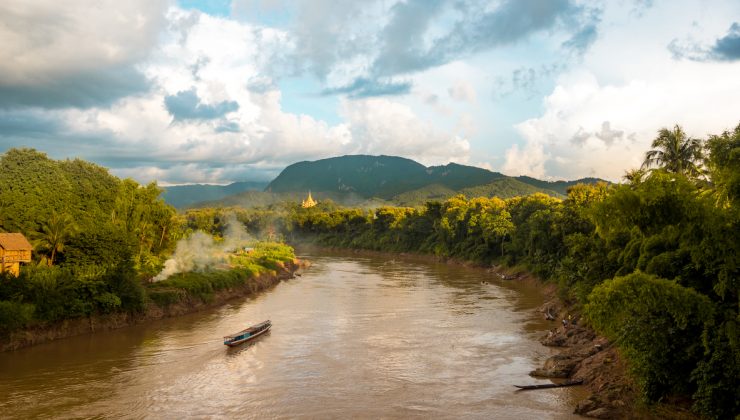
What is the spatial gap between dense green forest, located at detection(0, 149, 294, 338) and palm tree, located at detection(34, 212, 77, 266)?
0.07 meters

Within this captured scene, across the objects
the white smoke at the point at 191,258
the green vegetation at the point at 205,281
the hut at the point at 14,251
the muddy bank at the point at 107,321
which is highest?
the hut at the point at 14,251

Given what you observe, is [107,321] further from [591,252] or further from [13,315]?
[591,252]

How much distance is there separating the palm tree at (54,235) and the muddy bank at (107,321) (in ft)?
21.9

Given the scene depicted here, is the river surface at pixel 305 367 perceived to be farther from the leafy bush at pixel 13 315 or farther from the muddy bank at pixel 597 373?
the leafy bush at pixel 13 315

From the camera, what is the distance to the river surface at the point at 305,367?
26172 millimetres

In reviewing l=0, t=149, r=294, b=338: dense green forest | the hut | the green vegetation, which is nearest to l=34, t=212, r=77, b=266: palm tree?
l=0, t=149, r=294, b=338: dense green forest

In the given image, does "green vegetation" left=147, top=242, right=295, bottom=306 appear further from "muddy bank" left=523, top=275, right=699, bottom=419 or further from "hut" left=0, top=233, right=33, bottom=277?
"muddy bank" left=523, top=275, right=699, bottom=419

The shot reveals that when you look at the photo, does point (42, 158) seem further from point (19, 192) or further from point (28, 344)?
point (28, 344)

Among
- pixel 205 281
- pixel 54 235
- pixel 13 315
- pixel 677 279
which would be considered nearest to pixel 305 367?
pixel 13 315

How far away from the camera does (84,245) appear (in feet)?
142

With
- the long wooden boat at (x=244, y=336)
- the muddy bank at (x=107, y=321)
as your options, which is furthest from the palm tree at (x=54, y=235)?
the long wooden boat at (x=244, y=336)

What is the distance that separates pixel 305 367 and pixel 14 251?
2621 centimetres

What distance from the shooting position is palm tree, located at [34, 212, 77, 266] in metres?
43.4

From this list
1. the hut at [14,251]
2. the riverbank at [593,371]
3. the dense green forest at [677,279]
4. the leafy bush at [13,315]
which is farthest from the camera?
the hut at [14,251]
